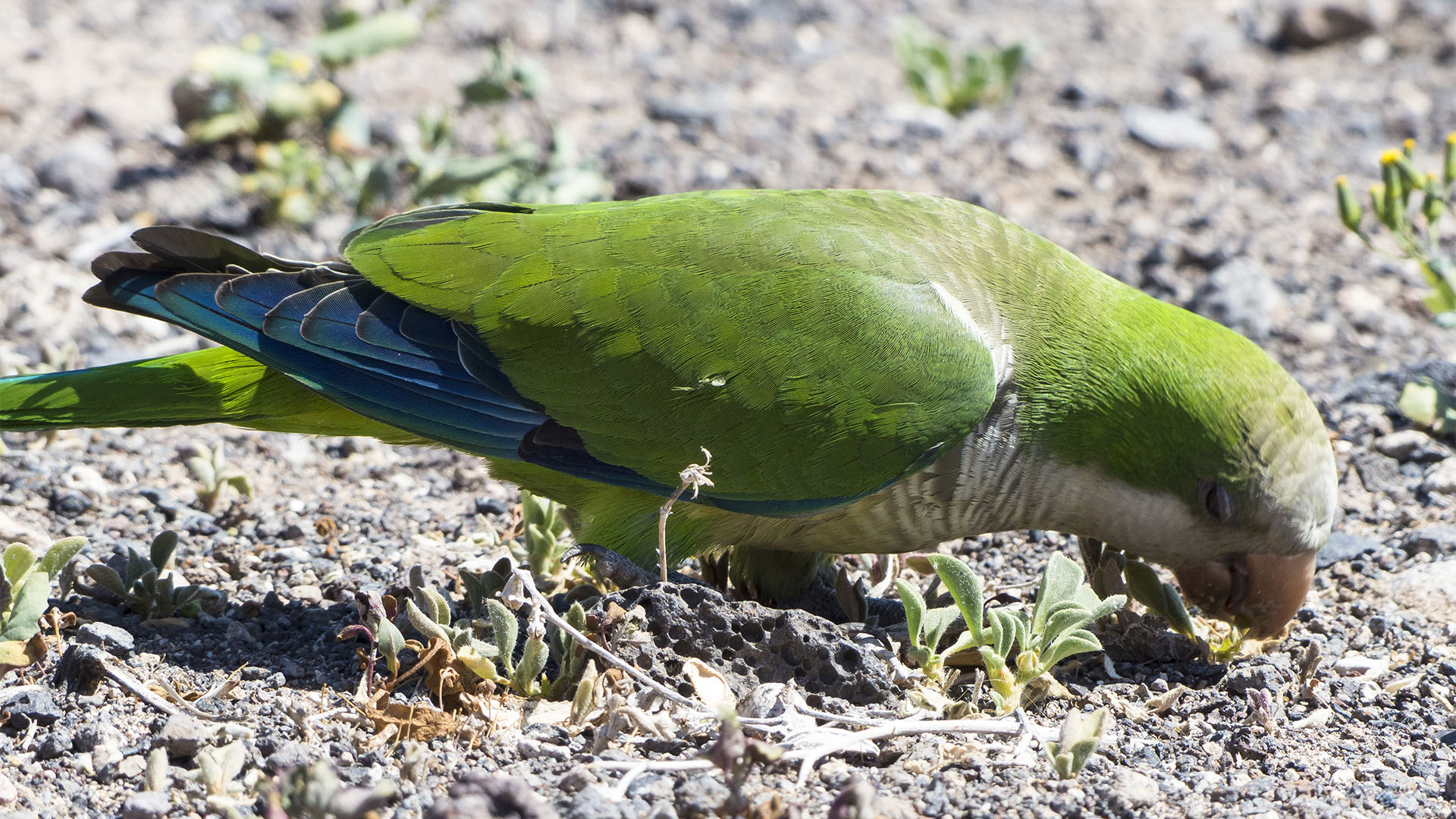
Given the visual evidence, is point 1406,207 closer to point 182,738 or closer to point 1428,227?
point 1428,227

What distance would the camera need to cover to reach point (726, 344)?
3.74 meters

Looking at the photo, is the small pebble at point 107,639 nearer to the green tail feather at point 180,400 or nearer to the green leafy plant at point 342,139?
the green tail feather at point 180,400

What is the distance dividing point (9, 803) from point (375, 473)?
7.18ft

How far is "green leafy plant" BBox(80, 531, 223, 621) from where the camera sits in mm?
3781

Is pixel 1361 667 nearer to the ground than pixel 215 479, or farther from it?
nearer to the ground

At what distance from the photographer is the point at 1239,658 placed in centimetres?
391

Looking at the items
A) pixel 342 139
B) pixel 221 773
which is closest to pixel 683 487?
pixel 221 773

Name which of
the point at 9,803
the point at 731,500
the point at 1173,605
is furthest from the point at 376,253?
the point at 1173,605

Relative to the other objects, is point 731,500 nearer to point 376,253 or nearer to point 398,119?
point 376,253

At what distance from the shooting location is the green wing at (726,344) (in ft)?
12.2

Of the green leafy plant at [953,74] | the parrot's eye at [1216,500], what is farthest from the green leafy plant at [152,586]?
the green leafy plant at [953,74]

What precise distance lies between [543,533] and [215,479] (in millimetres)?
1103

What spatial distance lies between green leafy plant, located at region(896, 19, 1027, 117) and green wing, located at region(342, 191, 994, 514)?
3.70m

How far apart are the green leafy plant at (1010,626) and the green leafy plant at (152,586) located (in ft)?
6.38
